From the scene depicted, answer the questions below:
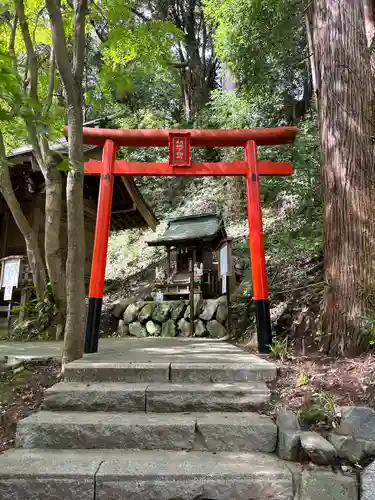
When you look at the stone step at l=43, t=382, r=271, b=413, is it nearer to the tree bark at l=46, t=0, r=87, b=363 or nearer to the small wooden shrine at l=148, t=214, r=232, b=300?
the tree bark at l=46, t=0, r=87, b=363

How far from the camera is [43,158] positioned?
7.44 m

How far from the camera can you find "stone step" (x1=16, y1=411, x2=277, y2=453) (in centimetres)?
285

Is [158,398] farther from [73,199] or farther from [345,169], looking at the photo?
[345,169]

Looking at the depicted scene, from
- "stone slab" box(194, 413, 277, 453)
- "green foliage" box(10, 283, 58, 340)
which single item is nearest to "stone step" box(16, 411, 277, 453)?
"stone slab" box(194, 413, 277, 453)

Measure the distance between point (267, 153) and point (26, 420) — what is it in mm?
9242

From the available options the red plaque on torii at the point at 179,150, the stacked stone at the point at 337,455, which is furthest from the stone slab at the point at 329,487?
the red plaque on torii at the point at 179,150

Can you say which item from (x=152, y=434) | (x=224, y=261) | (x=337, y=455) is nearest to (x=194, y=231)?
(x=224, y=261)

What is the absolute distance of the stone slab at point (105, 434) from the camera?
9.42ft

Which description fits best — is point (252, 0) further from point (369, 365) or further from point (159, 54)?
point (369, 365)

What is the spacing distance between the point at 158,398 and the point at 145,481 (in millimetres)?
937

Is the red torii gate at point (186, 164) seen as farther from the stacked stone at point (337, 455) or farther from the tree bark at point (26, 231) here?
the tree bark at point (26, 231)

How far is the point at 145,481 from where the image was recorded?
2387 mm

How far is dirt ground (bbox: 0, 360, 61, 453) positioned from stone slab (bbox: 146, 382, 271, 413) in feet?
3.68

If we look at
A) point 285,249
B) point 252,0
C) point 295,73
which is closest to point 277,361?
point 285,249
